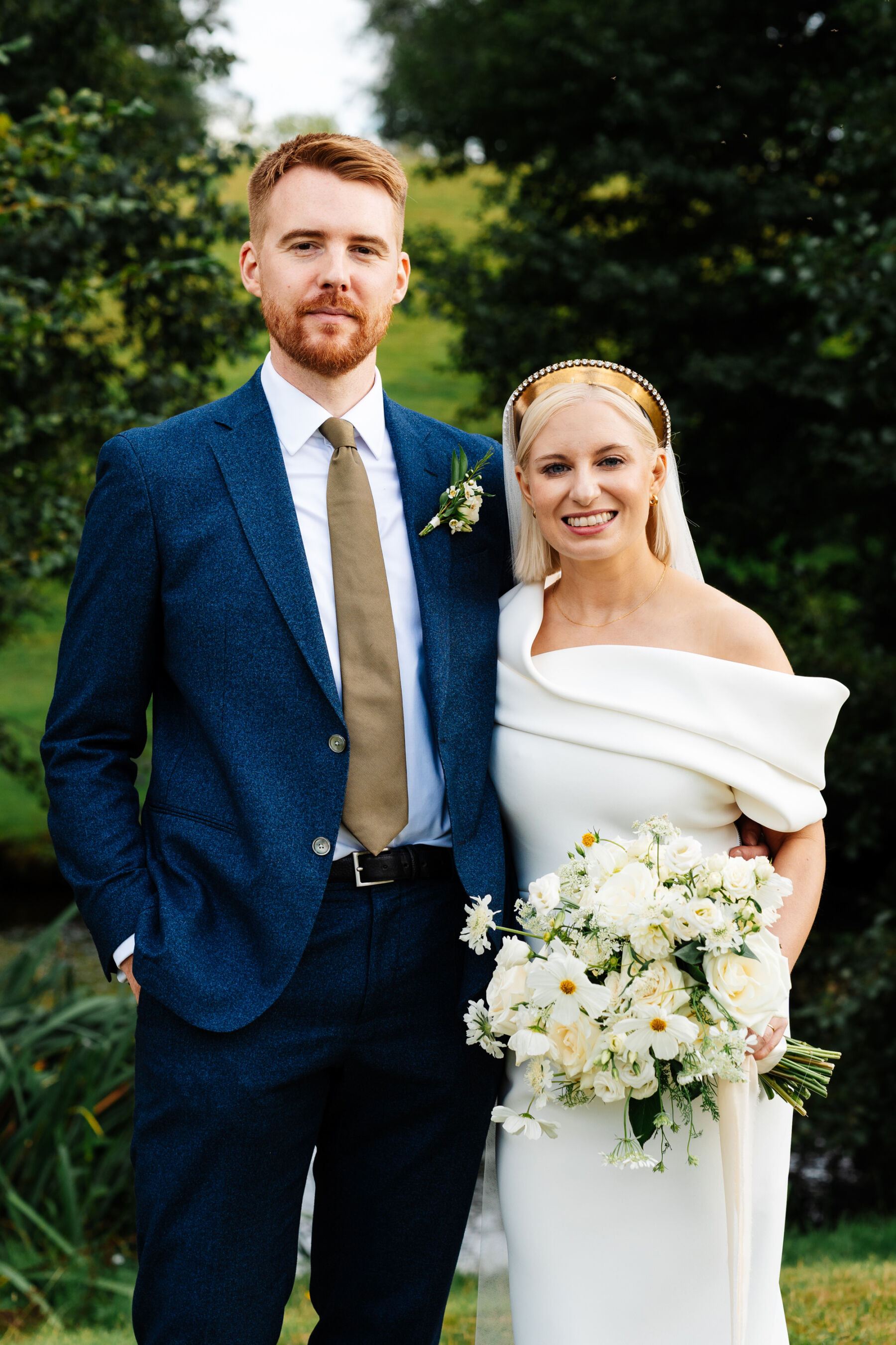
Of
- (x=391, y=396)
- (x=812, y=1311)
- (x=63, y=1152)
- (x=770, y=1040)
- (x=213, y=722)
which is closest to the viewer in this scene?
(x=770, y=1040)

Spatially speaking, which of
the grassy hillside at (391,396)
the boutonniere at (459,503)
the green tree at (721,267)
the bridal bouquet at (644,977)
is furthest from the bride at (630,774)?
the green tree at (721,267)

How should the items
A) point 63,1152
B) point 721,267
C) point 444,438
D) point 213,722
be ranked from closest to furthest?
point 213,722 < point 444,438 < point 63,1152 < point 721,267

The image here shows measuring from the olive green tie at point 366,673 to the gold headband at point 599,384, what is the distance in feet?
1.46

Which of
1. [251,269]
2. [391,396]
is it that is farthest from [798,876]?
[391,396]

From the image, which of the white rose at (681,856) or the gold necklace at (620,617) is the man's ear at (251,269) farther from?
the white rose at (681,856)

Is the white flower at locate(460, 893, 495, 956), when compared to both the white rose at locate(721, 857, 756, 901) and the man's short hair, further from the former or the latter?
the man's short hair

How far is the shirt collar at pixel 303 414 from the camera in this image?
8.84 ft

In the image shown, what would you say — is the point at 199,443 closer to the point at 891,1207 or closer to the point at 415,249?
the point at 891,1207

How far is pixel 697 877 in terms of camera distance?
2.21m

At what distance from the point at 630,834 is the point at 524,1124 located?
0.62m

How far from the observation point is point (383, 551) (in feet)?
8.79

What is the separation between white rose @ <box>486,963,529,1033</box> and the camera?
7.59 ft

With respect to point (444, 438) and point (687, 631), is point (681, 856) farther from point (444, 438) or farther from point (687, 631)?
point (444, 438)

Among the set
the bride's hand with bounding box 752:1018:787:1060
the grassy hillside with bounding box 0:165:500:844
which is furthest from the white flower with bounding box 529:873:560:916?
the grassy hillside with bounding box 0:165:500:844
